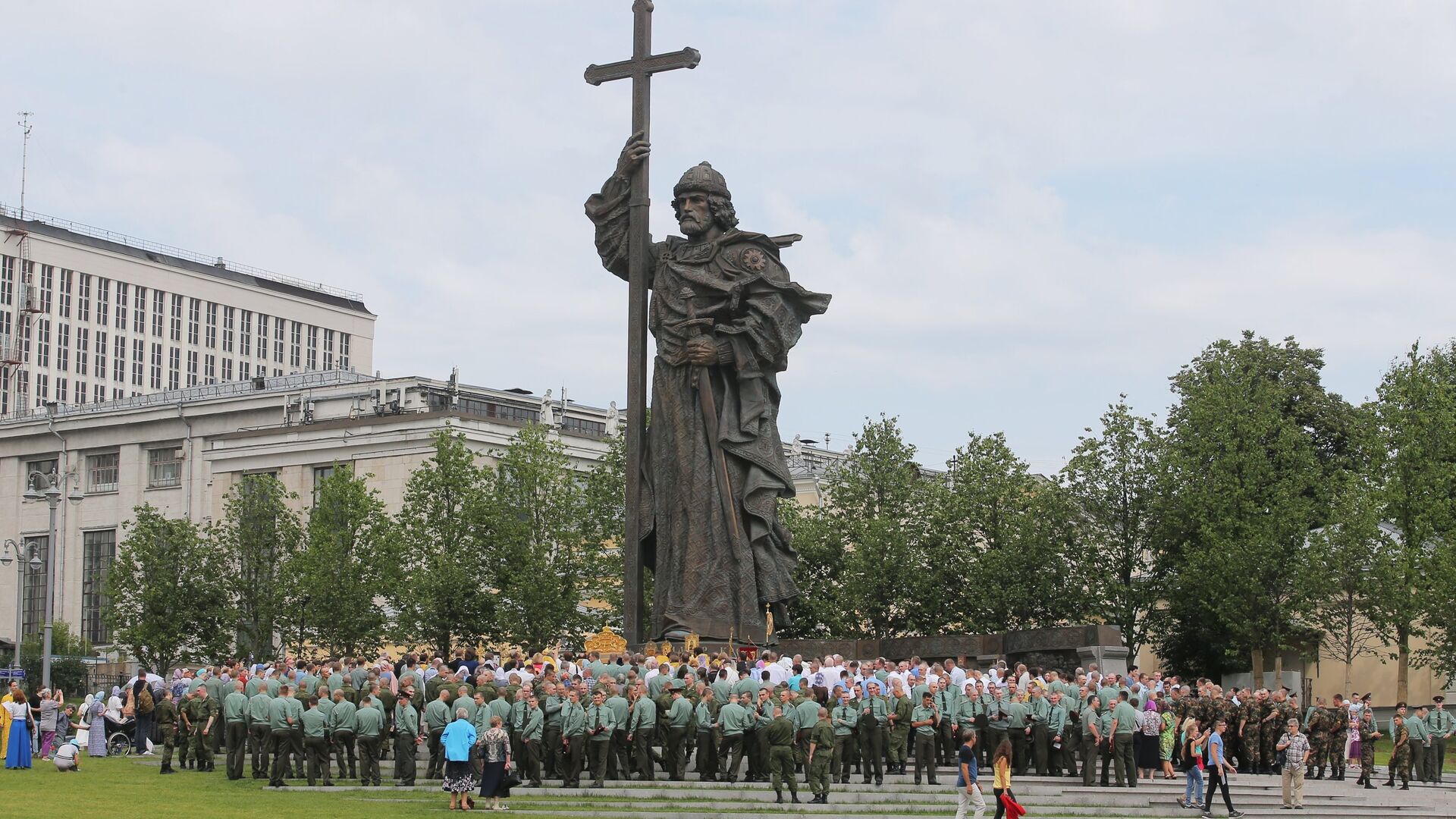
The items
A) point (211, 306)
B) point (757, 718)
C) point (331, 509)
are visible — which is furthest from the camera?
point (211, 306)

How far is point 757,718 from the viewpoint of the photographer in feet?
75.6

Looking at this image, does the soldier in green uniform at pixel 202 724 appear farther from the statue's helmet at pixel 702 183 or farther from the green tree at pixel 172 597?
the green tree at pixel 172 597

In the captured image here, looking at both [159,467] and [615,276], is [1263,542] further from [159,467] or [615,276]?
[159,467]

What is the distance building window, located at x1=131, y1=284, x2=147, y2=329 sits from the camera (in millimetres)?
99500

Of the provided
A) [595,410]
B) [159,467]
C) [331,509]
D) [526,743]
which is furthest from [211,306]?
[526,743]

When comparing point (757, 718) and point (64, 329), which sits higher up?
point (64, 329)

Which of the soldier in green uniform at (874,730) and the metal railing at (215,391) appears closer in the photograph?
the soldier in green uniform at (874,730)

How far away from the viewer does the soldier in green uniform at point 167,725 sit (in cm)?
2659

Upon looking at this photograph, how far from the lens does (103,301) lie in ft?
321

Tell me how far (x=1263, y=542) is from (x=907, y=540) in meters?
8.89

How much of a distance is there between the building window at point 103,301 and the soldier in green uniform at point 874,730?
81.8 meters

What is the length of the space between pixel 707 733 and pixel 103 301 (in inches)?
3235

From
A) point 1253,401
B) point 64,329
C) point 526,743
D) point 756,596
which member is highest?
point 64,329

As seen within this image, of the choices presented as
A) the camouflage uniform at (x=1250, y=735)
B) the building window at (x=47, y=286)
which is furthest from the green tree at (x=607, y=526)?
the building window at (x=47, y=286)
